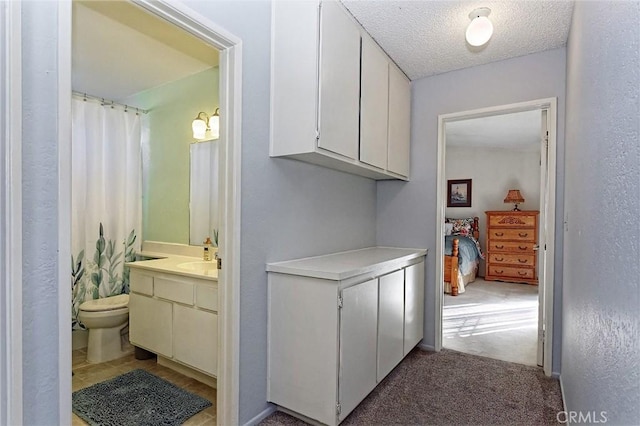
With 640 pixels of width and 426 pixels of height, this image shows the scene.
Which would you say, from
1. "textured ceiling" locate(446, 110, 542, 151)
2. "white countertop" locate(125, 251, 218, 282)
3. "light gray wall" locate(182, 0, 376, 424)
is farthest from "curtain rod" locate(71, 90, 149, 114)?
"textured ceiling" locate(446, 110, 542, 151)

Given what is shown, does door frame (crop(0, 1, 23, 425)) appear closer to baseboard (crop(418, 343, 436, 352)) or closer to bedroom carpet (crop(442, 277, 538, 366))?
baseboard (crop(418, 343, 436, 352))

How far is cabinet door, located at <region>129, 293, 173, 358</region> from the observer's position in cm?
241

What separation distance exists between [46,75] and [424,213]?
2.73m

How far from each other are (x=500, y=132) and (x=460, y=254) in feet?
6.38

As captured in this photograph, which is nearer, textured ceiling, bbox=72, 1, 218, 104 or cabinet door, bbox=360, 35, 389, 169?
textured ceiling, bbox=72, 1, 218, 104

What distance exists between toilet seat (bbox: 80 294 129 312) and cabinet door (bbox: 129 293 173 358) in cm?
20

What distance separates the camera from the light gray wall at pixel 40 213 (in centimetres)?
108

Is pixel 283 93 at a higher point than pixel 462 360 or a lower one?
higher

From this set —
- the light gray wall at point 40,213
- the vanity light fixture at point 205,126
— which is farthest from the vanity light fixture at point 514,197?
the light gray wall at point 40,213

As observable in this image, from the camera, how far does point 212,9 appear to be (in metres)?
1.63

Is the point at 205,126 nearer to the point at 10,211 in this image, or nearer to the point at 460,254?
the point at 10,211

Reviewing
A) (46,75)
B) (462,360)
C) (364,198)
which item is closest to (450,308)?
(462,360)

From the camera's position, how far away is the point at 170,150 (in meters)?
3.27

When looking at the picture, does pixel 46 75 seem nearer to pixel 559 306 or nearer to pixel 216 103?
pixel 216 103
